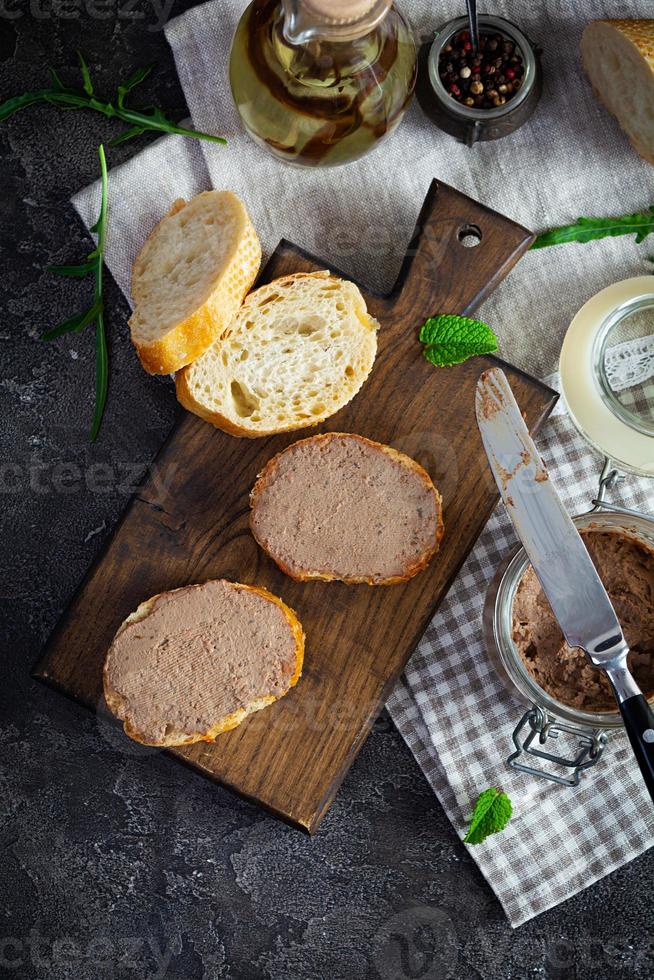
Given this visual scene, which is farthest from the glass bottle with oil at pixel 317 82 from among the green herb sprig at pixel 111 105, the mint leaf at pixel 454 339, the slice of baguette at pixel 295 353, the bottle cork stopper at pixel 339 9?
the mint leaf at pixel 454 339

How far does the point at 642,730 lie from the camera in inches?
65.1

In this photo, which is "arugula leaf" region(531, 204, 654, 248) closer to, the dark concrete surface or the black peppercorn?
the black peppercorn

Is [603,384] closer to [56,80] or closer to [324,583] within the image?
[324,583]

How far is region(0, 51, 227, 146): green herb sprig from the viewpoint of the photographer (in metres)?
2.08

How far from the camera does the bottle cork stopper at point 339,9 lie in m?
1.62

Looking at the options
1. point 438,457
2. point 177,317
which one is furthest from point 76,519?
point 438,457

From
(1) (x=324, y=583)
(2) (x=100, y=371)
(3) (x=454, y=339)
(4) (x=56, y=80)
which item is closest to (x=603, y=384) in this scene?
(3) (x=454, y=339)

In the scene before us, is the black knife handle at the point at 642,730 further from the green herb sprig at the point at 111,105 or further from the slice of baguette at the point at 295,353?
the green herb sprig at the point at 111,105

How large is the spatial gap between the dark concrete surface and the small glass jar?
1.14 feet

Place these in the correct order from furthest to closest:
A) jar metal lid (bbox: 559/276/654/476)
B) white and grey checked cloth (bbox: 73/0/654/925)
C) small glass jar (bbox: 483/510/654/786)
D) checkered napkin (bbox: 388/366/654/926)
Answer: white and grey checked cloth (bbox: 73/0/654/925) → checkered napkin (bbox: 388/366/654/926) → jar metal lid (bbox: 559/276/654/476) → small glass jar (bbox: 483/510/654/786)

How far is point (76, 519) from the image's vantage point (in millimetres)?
2184

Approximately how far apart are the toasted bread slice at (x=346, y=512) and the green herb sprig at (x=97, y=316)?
17.8 inches

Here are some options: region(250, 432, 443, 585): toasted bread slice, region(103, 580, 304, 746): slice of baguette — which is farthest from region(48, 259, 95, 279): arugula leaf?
region(103, 580, 304, 746): slice of baguette

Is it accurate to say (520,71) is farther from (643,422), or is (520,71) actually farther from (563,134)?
(643,422)
